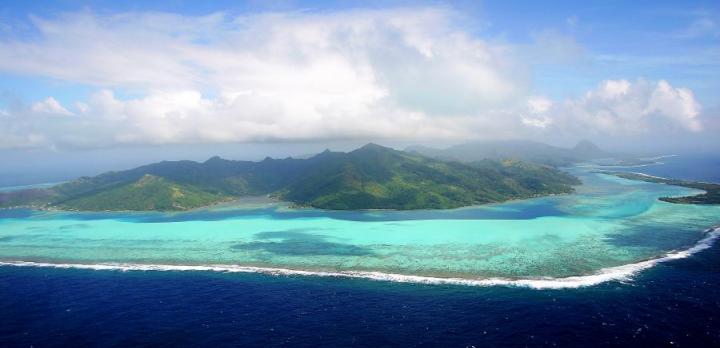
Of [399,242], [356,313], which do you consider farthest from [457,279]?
[399,242]

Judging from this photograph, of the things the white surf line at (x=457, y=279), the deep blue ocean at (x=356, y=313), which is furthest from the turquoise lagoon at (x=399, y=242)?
the deep blue ocean at (x=356, y=313)

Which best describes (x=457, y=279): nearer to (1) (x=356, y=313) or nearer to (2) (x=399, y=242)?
(1) (x=356, y=313)

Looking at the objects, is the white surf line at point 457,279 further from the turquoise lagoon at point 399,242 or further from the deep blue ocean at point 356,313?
the deep blue ocean at point 356,313

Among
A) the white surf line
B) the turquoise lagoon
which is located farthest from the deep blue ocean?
the turquoise lagoon

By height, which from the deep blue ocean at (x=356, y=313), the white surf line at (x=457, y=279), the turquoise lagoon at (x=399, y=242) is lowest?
the deep blue ocean at (x=356, y=313)

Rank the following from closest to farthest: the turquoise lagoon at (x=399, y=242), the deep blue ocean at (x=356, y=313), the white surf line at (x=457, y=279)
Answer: the deep blue ocean at (x=356, y=313) < the white surf line at (x=457, y=279) < the turquoise lagoon at (x=399, y=242)

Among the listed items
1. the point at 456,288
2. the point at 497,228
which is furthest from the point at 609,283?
the point at 497,228

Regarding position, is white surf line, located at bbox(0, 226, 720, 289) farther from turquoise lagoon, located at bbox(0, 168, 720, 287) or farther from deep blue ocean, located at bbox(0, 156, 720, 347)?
deep blue ocean, located at bbox(0, 156, 720, 347)
